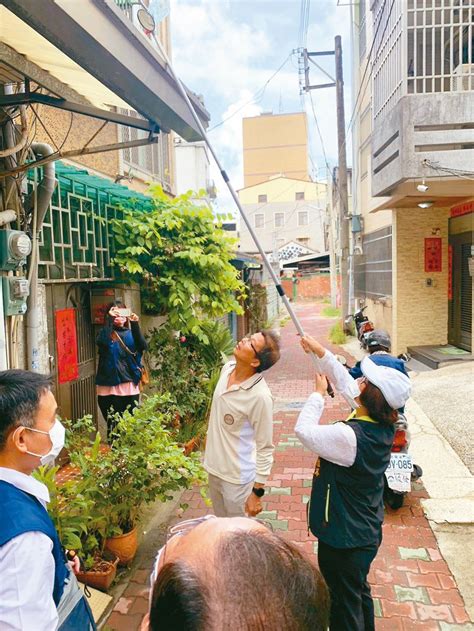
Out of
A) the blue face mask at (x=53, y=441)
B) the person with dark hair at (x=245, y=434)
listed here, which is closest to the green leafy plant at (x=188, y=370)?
the person with dark hair at (x=245, y=434)

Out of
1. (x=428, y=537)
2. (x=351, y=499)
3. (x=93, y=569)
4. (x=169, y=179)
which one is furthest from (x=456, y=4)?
(x=93, y=569)

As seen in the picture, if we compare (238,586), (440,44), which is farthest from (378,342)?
(440,44)

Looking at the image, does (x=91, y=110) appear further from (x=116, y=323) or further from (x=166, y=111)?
(x=116, y=323)

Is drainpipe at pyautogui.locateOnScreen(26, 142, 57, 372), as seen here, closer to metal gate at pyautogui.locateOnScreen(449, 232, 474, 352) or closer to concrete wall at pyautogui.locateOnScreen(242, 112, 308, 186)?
metal gate at pyautogui.locateOnScreen(449, 232, 474, 352)

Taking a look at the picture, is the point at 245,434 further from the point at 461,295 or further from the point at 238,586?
the point at 461,295

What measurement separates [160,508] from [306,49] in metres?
16.9

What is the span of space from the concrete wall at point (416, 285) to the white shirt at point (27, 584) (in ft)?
36.0

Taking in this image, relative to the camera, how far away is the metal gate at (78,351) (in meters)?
4.86

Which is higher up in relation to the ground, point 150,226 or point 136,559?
point 150,226

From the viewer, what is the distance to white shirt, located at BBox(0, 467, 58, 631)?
145 cm

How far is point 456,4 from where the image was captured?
869 centimetres

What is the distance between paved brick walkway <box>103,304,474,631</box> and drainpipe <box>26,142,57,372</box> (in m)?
1.97

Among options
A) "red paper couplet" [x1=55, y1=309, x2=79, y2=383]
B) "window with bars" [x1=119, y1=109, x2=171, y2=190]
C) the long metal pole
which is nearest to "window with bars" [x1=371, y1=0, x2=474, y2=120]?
"window with bars" [x1=119, y1=109, x2=171, y2=190]

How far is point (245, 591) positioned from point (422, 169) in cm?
885
